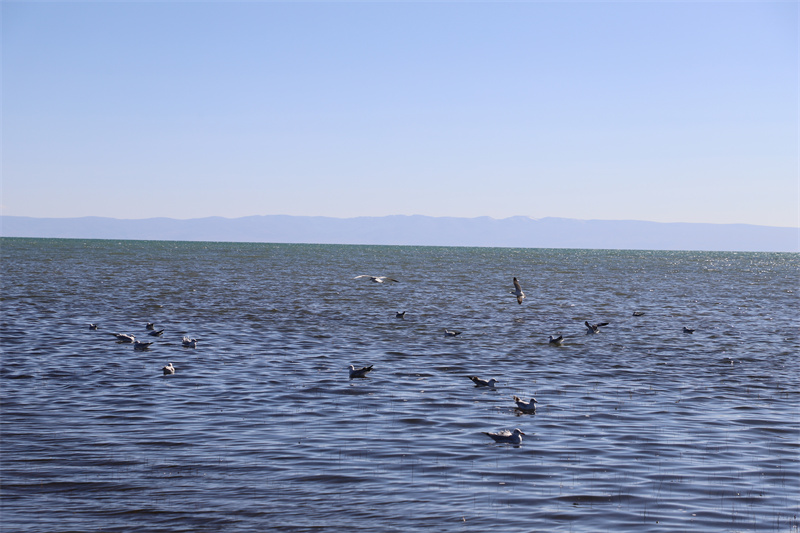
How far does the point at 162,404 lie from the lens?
1998 cm

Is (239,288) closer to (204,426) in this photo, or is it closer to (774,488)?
(204,426)

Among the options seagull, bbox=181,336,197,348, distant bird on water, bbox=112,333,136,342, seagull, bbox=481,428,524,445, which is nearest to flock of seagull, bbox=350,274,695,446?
seagull, bbox=481,428,524,445

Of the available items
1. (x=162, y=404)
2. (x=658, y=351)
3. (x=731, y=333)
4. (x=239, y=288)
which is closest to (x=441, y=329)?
(x=658, y=351)

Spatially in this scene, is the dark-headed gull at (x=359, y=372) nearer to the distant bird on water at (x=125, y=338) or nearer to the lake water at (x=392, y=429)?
the lake water at (x=392, y=429)

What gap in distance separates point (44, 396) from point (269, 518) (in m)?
11.2

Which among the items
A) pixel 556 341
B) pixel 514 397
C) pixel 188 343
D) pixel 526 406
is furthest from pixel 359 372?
pixel 556 341

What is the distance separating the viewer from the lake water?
12734 mm

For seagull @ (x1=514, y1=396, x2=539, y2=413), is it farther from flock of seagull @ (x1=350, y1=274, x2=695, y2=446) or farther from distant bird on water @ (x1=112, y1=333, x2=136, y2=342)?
distant bird on water @ (x1=112, y1=333, x2=136, y2=342)

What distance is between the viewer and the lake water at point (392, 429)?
12.7 metres

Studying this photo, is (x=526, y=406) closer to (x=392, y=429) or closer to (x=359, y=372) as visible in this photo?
(x=392, y=429)

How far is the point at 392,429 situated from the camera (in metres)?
17.9

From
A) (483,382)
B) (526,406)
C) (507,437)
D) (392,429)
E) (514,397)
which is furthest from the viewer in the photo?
(483,382)

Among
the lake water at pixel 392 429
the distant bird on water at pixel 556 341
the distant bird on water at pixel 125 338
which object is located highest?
the distant bird on water at pixel 556 341

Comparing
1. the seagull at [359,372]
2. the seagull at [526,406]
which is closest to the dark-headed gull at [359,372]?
the seagull at [359,372]
